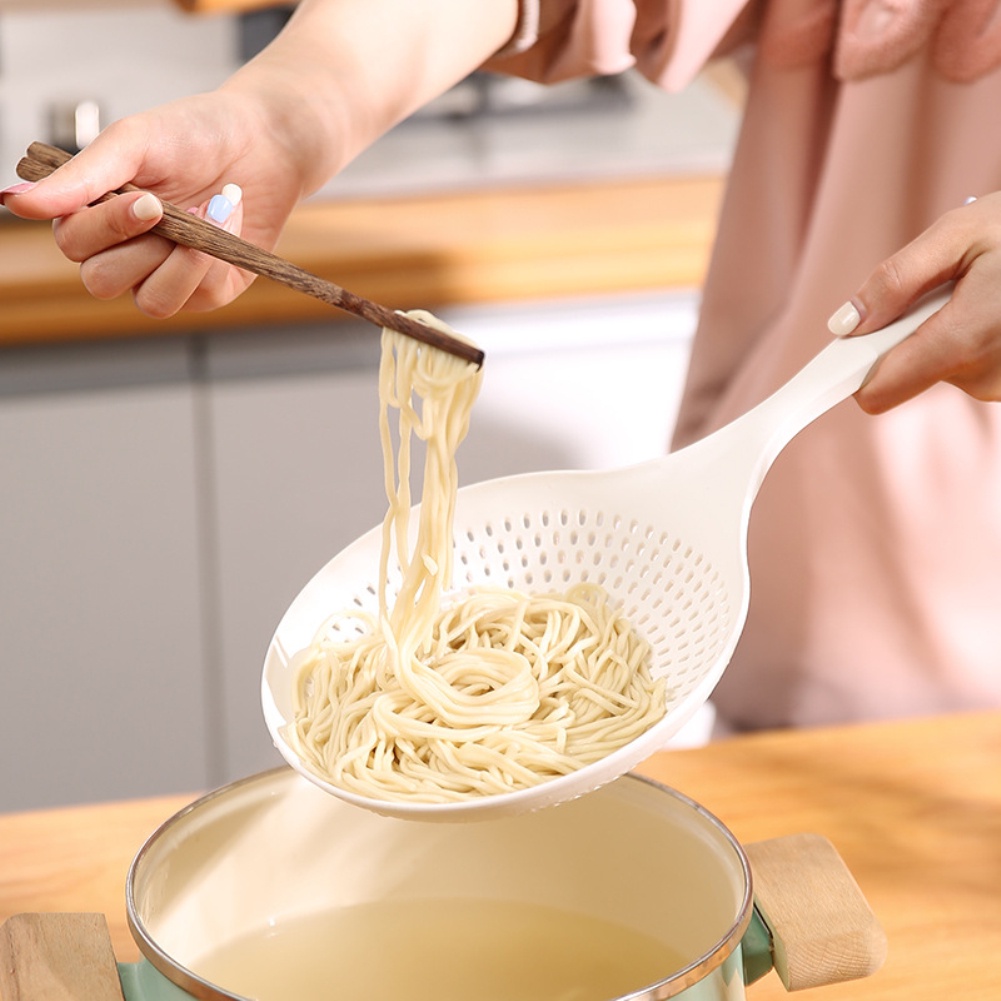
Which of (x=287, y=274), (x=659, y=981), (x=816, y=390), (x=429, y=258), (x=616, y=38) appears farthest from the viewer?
(x=429, y=258)

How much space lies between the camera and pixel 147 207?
0.72 meters

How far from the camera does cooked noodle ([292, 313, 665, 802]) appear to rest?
74cm

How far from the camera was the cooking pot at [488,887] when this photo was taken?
23.4 inches

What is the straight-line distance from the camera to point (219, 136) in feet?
2.82

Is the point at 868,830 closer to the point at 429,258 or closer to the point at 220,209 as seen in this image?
the point at 220,209

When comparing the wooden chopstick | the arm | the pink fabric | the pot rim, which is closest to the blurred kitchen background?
the pink fabric

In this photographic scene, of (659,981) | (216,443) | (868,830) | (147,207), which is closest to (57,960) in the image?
(659,981)

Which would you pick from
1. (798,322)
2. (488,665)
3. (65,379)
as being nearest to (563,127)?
(65,379)

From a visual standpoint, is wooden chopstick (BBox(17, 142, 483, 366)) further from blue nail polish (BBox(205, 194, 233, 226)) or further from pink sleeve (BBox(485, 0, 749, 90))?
pink sleeve (BBox(485, 0, 749, 90))

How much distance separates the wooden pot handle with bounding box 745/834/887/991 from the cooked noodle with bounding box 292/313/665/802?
110mm

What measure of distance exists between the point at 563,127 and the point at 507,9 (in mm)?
964

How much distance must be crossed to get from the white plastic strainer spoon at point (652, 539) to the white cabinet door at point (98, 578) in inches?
34.4

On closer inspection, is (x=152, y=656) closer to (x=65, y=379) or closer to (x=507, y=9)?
(x=65, y=379)

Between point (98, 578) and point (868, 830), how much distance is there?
1.07m
